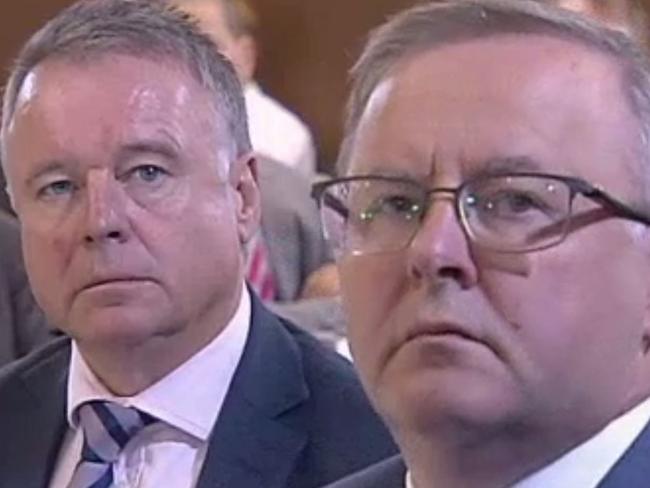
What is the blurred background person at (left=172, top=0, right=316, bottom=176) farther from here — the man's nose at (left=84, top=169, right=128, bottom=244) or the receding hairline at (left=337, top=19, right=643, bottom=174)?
the receding hairline at (left=337, top=19, right=643, bottom=174)

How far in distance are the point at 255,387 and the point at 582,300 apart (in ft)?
2.43

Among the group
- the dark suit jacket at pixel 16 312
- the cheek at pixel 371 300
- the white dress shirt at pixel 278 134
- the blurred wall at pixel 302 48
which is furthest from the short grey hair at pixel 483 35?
the blurred wall at pixel 302 48

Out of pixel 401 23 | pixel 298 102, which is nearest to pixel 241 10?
pixel 298 102

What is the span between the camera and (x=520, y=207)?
1.31 meters

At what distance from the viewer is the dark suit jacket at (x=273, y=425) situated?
76.4 inches

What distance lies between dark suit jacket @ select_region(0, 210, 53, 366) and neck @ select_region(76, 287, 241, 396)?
559 millimetres

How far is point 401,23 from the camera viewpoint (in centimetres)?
146

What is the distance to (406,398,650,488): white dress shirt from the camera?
4.47 ft

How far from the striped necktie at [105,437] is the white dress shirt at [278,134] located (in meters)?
2.68

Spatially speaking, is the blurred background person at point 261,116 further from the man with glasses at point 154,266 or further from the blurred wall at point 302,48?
the man with glasses at point 154,266

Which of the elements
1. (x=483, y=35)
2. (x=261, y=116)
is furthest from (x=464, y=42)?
(x=261, y=116)

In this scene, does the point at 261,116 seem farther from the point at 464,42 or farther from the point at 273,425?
the point at 464,42

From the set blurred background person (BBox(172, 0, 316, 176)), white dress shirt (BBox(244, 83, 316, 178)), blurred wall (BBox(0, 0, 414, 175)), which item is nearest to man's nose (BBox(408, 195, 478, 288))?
blurred background person (BBox(172, 0, 316, 176))

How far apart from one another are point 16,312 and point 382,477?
1.06 metres
